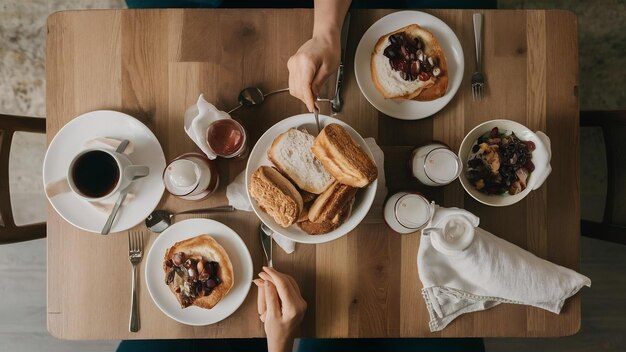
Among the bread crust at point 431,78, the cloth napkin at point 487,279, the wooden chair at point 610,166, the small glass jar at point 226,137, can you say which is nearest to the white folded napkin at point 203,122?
the small glass jar at point 226,137

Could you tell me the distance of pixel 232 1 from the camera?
4.33 ft

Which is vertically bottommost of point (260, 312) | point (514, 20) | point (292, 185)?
point (260, 312)

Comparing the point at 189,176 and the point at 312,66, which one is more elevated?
the point at 312,66

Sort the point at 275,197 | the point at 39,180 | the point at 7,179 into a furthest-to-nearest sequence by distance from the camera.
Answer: the point at 39,180
the point at 7,179
the point at 275,197

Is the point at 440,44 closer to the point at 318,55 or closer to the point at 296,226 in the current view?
the point at 318,55

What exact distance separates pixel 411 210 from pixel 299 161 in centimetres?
27

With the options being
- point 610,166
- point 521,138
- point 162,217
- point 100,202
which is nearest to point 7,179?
point 100,202

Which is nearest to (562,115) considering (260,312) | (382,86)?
(382,86)

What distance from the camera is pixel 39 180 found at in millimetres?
1837

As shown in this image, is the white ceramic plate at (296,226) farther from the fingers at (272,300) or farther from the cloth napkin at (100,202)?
the cloth napkin at (100,202)

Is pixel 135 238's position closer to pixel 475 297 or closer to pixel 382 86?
pixel 382 86

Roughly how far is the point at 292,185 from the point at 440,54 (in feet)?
1.47

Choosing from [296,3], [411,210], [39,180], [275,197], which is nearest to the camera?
[275,197]

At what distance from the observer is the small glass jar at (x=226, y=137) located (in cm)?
97
